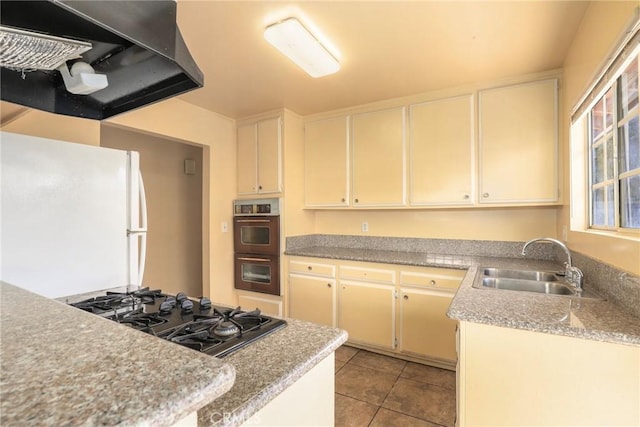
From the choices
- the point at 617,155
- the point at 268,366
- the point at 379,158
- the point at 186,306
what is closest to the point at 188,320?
the point at 186,306

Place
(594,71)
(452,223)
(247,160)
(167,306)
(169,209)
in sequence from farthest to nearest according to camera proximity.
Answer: (169,209), (247,160), (452,223), (594,71), (167,306)

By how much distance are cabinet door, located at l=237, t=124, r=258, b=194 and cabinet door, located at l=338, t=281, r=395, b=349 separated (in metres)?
1.45

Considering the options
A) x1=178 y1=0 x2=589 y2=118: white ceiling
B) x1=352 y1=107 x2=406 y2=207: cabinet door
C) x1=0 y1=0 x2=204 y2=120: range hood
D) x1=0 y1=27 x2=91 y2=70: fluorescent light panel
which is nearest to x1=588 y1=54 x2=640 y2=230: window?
x1=178 y1=0 x2=589 y2=118: white ceiling

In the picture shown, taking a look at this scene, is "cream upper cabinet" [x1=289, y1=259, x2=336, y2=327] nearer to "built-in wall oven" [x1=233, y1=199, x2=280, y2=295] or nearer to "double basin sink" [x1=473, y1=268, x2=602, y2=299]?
"built-in wall oven" [x1=233, y1=199, x2=280, y2=295]

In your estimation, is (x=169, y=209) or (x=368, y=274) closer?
(x=368, y=274)

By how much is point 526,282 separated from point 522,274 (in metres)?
0.24

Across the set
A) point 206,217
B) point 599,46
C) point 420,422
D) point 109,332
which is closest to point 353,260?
point 420,422

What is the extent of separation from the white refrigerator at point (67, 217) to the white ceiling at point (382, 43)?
3.03 ft

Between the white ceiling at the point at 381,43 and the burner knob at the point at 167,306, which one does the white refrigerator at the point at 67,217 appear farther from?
the white ceiling at the point at 381,43

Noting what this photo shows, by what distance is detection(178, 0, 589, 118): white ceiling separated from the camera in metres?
1.56

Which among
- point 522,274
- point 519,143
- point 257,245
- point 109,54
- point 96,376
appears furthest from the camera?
point 257,245

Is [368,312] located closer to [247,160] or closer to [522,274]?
[522,274]

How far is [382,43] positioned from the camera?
1.86 m

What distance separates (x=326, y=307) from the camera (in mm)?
2824
